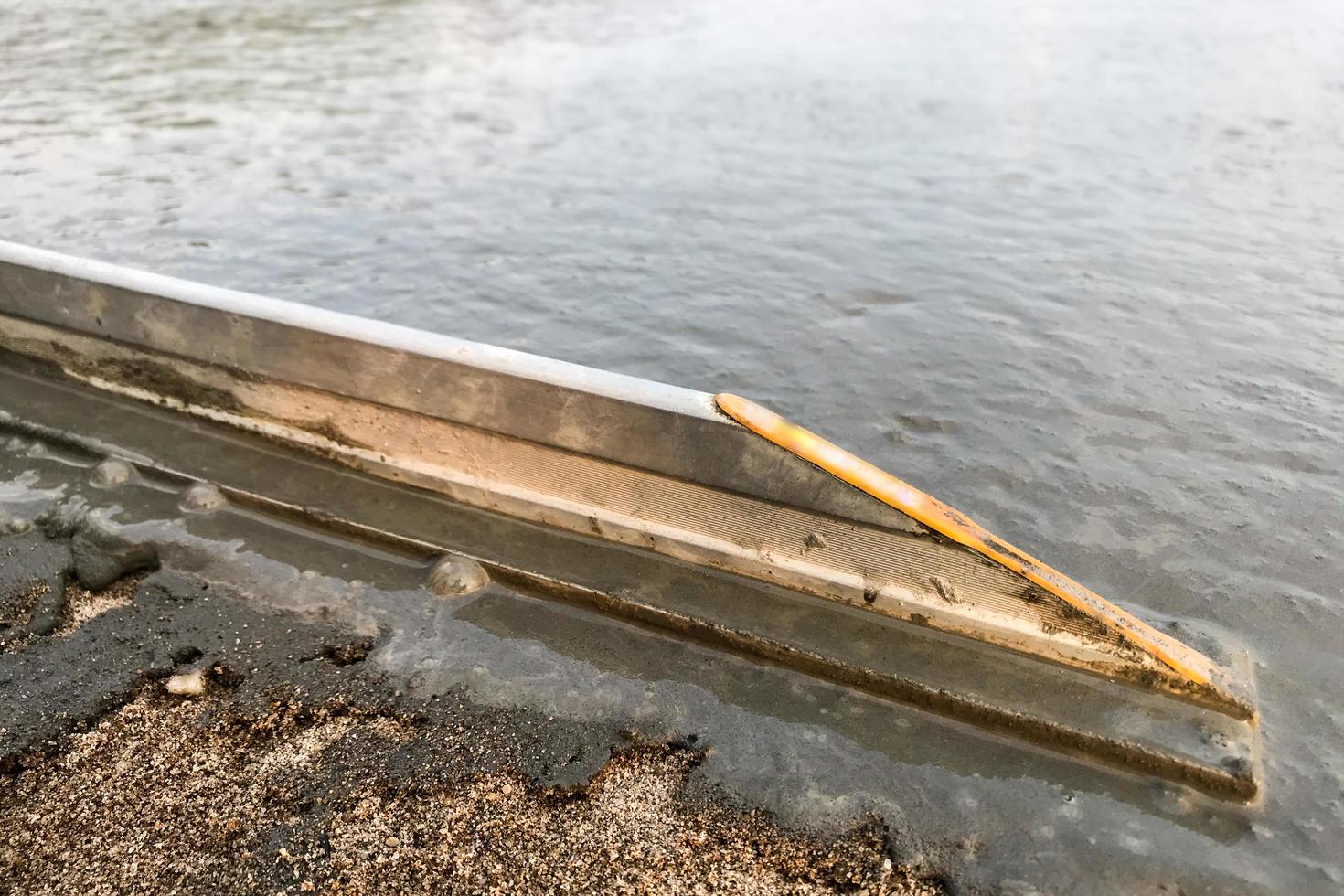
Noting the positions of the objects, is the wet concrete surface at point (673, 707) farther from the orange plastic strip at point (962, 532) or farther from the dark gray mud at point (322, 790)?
the orange plastic strip at point (962, 532)

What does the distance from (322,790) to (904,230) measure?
713 centimetres

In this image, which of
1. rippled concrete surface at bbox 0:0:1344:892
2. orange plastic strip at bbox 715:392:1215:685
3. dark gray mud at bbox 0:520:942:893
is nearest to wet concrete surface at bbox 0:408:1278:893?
dark gray mud at bbox 0:520:942:893

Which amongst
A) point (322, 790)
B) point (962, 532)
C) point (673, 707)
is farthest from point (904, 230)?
point (322, 790)

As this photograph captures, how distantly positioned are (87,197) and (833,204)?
25.1 ft

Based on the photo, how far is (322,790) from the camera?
291 centimetres

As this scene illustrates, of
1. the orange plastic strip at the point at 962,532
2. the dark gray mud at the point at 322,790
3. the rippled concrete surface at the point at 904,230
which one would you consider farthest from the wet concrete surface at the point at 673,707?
the orange plastic strip at the point at 962,532

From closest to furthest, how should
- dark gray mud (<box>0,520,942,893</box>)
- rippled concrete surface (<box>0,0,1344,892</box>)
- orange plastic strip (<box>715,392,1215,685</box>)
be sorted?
dark gray mud (<box>0,520,942,893</box>) < orange plastic strip (<box>715,392,1215,685</box>) < rippled concrete surface (<box>0,0,1344,892</box>)

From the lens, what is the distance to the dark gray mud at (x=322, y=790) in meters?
2.65

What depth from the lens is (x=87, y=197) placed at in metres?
8.96

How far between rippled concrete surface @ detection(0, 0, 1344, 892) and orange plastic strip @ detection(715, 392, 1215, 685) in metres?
0.46

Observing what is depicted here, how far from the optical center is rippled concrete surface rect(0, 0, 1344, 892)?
14.8 feet

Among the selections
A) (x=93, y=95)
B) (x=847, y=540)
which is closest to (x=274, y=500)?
(x=847, y=540)

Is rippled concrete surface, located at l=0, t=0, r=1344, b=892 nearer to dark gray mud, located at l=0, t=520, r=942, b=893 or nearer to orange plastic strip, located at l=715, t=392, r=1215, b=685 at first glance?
orange plastic strip, located at l=715, t=392, r=1215, b=685

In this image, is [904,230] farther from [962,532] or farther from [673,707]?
[673,707]
